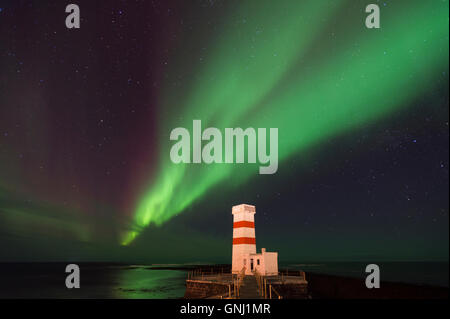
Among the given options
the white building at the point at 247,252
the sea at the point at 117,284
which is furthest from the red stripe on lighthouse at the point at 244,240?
the sea at the point at 117,284

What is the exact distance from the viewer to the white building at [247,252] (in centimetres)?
3011

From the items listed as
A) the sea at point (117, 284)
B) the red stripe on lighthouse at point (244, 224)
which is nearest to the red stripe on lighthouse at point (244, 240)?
the red stripe on lighthouse at point (244, 224)

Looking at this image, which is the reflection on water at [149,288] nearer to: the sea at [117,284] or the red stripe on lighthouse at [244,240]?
the sea at [117,284]

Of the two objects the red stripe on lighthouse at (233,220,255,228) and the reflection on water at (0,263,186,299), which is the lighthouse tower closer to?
the red stripe on lighthouse at (233,220,255,228)

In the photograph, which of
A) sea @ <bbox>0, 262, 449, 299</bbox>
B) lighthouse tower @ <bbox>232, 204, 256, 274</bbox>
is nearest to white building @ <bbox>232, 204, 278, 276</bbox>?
lighthouse tower @ <bbox>232, 204, 256, 274</bbox>

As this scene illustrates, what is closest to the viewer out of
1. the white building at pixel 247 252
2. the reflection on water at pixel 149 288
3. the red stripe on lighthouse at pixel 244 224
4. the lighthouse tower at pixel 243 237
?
the white building at pixel 247 252

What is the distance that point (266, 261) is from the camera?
29953mm

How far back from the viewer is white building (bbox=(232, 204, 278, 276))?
1185 inches

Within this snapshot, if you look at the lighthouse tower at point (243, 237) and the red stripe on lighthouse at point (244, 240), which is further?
the red stripe on lighthouse at point (244, 240)

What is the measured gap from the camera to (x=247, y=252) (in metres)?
31.1

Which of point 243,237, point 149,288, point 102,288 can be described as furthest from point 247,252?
point 102,288

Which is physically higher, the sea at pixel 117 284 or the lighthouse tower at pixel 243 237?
the lighthouse tower at pixel 243 237

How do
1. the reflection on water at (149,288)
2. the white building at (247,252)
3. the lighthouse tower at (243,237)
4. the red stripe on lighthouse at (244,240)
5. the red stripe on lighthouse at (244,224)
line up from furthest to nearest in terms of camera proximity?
the reflection on water at (149,288), the red stripe on lighthouse at (244,224), the red stripe on lighthouse at (244,240), the lighthouse tower at (243,237), the white building at (247,252)
